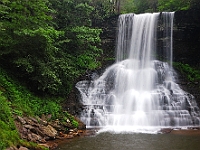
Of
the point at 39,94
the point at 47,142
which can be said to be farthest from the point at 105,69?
the point at 47,142

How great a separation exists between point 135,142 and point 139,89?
10104 mm

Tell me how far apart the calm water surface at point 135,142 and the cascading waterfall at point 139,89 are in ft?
7.13

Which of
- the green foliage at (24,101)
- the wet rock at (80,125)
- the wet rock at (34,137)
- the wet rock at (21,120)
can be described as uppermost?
the green foliage at (24,101)

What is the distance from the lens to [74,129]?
48.1 ft

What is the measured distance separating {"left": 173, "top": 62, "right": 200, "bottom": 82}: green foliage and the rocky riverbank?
12211 mm

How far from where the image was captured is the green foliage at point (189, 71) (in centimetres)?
2236

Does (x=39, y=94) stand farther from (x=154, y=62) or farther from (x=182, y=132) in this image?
(x=154, y=62)

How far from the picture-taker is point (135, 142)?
1200 centimetres

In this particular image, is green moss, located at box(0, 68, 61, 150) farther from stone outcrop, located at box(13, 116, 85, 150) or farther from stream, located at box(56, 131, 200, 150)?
stream, located at box(56, 131, 200, 150)

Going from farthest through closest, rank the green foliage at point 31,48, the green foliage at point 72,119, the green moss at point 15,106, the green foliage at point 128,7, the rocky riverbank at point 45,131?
the green foliage at point 128,7
the green foliage at point 72,119
the green foliage at point 31,48
the rocky riverbank at point 45,131
the green moss at point 15,106

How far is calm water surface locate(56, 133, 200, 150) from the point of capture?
11125 millimetres

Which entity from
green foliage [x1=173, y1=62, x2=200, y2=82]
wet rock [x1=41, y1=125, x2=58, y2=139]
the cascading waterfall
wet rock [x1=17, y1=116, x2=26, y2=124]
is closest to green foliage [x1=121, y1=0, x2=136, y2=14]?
the cascading waterfall

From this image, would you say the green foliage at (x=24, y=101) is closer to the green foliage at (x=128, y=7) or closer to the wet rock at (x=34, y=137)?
the wet rock at (x=34, y=137)

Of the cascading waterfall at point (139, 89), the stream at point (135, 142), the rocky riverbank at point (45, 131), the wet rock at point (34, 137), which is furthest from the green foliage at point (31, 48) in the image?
the stream at point (135, 142)
